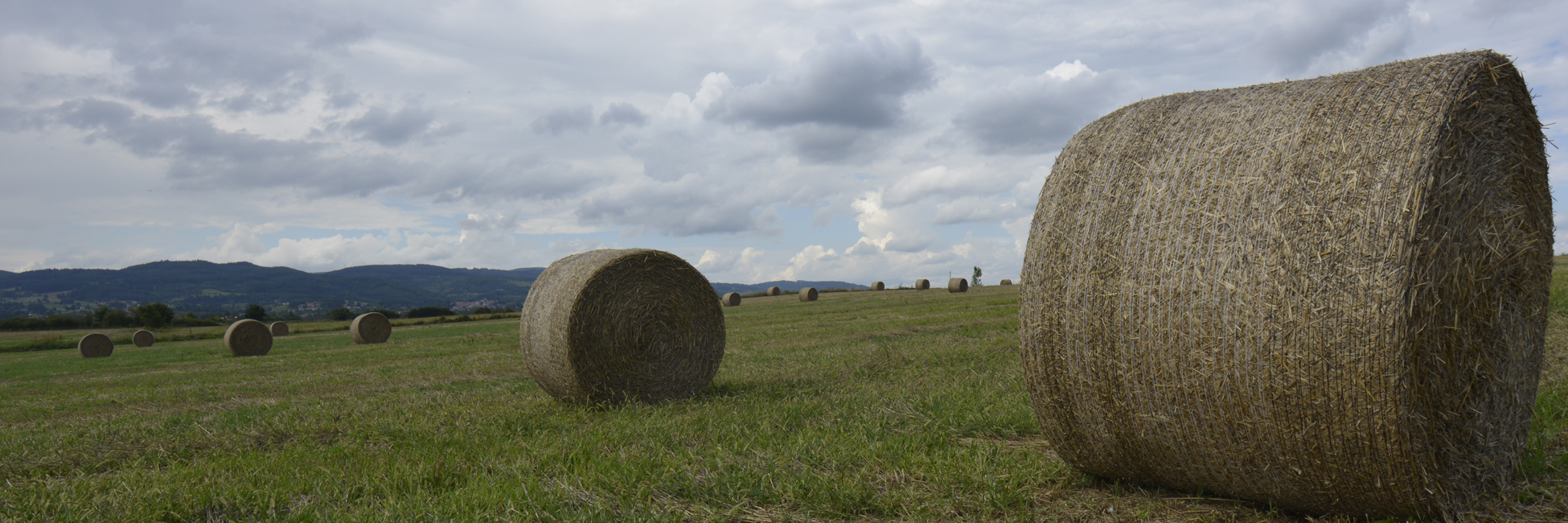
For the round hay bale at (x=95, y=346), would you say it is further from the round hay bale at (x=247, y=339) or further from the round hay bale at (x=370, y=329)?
the round hay bale at (x=370, y=329)

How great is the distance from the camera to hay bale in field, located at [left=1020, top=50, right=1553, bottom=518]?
11.5 ft

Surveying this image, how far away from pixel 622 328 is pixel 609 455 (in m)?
3.61

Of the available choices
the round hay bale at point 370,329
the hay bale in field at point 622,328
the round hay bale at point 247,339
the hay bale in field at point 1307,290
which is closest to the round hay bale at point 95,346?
the round hay bale at point 247,339

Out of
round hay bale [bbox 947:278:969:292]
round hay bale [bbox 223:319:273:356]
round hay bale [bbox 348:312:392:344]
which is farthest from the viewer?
round hay bale [bbox 947:278:969:292]

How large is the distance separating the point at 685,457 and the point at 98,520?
11.1 ft

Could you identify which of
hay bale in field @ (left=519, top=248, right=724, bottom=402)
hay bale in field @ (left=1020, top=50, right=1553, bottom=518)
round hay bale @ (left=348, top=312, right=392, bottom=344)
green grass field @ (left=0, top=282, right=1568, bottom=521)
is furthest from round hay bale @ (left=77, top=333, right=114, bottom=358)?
hay bale in field @ (left=1020, top=50, right=1553, bottom=518)

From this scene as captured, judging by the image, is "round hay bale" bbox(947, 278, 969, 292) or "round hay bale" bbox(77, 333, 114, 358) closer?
"round hay bale" bbox(77, 333, 114, 358)

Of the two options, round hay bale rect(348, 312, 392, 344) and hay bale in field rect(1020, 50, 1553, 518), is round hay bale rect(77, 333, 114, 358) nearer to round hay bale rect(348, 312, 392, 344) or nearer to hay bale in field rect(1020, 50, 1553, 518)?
round hay bale rect(348, 312, 392, 344)

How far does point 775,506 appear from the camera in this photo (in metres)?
4.48

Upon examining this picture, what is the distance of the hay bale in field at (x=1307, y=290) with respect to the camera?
3.51 m

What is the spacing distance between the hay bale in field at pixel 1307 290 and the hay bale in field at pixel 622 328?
18.6 ft

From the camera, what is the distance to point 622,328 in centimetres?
924

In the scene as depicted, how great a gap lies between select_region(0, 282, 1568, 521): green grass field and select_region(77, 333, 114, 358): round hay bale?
20649mm

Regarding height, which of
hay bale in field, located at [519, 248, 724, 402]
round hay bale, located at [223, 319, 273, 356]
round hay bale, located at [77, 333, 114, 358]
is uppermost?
hay bale in field, located at [519, 248, 724, 402]
